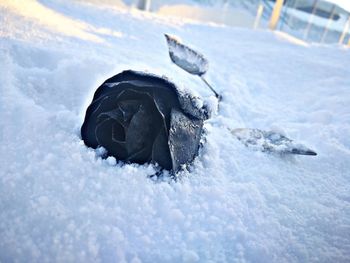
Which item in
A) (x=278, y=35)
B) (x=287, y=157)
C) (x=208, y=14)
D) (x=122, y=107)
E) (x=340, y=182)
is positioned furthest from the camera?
(x=208, y=14)

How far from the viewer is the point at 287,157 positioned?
141cm

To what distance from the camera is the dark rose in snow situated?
100 centimetres

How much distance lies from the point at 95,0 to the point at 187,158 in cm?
537

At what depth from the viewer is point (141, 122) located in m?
1.00

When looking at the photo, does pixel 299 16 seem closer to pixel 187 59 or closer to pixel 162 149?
pixel 187 59

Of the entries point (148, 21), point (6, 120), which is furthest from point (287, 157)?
point (148, 21)

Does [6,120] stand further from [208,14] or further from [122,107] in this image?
[208,14]

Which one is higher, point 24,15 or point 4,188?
point 24,15

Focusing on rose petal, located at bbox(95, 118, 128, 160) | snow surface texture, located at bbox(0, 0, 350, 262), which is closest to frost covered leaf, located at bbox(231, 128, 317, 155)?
snow surface texture, located at bbox(0, 0, 350, 262)

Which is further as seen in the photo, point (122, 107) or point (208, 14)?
point (208, 14)

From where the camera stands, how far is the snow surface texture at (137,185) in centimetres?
80

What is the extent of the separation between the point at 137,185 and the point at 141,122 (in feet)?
0.73

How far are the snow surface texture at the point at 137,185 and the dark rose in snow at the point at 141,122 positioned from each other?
0.06m

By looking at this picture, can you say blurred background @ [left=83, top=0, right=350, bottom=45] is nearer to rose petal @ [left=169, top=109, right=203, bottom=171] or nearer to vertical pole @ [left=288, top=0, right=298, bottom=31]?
vertical pole @ [left=288, top=0, right=298, bottom=31]
